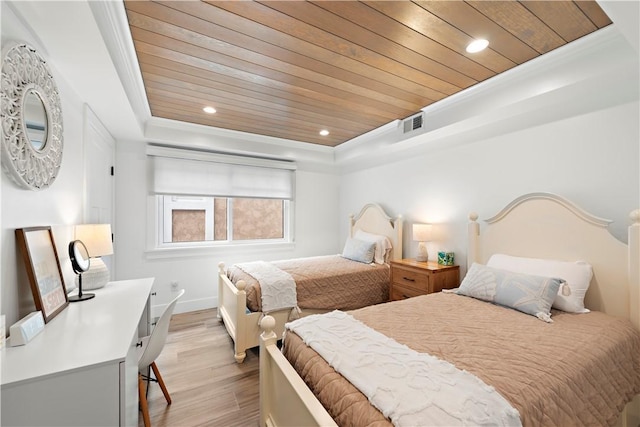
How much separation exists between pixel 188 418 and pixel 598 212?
3320 millimetres

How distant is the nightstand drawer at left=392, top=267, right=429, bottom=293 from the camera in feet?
9.07

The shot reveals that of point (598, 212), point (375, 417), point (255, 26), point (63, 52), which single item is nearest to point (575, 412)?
point (375, 417)

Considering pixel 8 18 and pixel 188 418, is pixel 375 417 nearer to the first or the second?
pixel 188 418

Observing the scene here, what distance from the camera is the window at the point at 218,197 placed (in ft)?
11.5

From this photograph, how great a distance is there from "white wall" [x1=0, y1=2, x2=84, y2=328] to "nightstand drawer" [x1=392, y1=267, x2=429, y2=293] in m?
2.92

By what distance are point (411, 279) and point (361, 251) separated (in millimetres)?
835

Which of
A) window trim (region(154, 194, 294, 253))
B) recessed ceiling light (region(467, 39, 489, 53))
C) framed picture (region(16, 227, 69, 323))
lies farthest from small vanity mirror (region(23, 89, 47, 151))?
recessed ceiling light (region(467, 39, 489, 53))

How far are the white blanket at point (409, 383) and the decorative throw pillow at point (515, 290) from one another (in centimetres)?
103

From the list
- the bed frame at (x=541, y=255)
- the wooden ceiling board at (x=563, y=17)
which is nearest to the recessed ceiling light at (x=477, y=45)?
the wooden ceiling board at (x=563, y=17)

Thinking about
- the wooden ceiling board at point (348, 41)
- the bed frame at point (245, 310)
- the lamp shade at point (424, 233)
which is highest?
the wooden ceiling board at point (348, 41)

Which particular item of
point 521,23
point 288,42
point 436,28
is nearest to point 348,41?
point 288,42

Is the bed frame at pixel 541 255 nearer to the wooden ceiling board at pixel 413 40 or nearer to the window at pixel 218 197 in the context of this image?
the wooden ceiling board at pixel 413 40

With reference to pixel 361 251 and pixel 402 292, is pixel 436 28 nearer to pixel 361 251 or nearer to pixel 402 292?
pixel 402 292

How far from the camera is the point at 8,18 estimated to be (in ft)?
4.02
